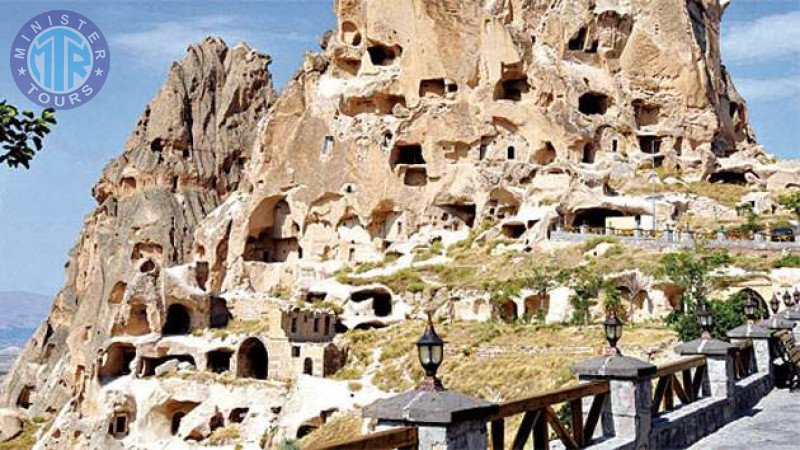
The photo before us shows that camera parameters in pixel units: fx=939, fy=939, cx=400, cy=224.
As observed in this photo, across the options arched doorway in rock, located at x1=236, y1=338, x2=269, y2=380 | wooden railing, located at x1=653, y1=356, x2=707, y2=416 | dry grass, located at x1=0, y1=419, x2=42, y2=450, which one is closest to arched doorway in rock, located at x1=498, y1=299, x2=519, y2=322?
arched doorway in rock, located at x1=236, y1=338, x2=269, y2=380

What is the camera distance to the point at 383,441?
7000 mm

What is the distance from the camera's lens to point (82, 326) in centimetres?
6328

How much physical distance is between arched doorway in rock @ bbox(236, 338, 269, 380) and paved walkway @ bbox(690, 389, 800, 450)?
34.4 metres

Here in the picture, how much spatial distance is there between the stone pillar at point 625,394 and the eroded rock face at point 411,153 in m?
44.8

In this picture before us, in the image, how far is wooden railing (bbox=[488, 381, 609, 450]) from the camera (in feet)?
27.7

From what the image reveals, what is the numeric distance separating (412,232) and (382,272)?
839cm

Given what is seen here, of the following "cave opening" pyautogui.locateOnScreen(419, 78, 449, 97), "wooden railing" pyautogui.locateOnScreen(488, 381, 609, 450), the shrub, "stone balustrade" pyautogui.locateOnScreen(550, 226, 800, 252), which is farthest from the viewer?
"cave opening" pyautogui.locateOnScreen(419, 78, 449, 97)

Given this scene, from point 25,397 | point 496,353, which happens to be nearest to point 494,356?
point 496,353

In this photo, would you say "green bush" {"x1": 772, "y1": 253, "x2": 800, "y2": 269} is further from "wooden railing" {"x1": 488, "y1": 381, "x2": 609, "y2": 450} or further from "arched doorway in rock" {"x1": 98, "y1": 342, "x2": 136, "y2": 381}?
"wooden railing" {"x1": 488, "y1": 381, "x2": 609, "y2": 450}

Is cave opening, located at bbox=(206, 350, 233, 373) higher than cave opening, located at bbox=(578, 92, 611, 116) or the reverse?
the reverse

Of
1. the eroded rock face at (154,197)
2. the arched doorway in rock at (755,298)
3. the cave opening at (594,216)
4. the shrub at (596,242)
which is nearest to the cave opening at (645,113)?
the cave opening at (594,216)

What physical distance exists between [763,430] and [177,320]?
45.0m

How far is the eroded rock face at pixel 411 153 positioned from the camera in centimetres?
6162

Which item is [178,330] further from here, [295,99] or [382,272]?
[295,99]
